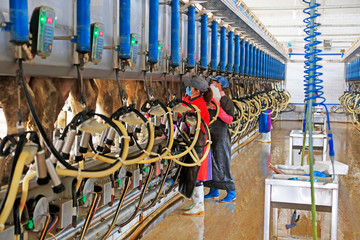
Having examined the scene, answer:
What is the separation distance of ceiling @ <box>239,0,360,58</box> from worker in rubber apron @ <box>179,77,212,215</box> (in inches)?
226

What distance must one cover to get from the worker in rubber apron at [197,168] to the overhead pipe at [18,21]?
2655 millimetres

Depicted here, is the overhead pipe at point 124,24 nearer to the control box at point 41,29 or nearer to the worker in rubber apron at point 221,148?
the control box at point 41,29

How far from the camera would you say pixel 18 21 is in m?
1.64

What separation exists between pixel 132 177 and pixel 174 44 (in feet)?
3.58

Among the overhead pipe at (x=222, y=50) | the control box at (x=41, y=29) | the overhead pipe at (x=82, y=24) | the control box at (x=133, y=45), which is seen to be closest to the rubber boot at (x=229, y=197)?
the overhead pipe at (x=222, y=50)

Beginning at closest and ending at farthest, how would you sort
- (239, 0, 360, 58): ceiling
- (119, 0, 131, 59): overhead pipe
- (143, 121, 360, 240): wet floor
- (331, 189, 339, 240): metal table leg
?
1. (119, 0, 131, 59): overhead pipe
2. (331, 189, 339, 240): metal table leg
3. (143, 121, 360, 240): wet floor
4. (239, 0, 360, 58): ceiling

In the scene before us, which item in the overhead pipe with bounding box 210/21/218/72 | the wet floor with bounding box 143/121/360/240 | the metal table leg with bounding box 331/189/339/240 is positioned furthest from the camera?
the overhead pipe with bounding box 210/21/218/72

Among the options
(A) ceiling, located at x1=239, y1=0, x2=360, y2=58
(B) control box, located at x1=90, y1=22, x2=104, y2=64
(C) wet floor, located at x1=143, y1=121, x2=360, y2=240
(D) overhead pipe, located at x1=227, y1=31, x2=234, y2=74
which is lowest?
(C) wet floor, located at x1=143, y1=121, x2=360, y2=240

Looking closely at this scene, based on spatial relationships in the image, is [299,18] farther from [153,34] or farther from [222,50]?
[153,34]

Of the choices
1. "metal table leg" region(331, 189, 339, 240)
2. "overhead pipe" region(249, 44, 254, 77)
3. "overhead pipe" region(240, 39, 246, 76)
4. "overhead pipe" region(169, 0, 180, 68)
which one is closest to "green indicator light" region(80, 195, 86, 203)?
"overhead pipe" region(169, 0, 180, 68)

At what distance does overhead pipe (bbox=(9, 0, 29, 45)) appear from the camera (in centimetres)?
162

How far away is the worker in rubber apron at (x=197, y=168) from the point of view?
4268 mm

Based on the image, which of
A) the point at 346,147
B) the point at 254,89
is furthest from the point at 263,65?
the point at 346,147

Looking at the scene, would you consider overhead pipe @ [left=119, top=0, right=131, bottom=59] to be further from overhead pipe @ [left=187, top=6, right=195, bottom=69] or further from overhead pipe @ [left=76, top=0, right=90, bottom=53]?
overhead pipe @ [left=187, top=6, right=195, bottom=69]
